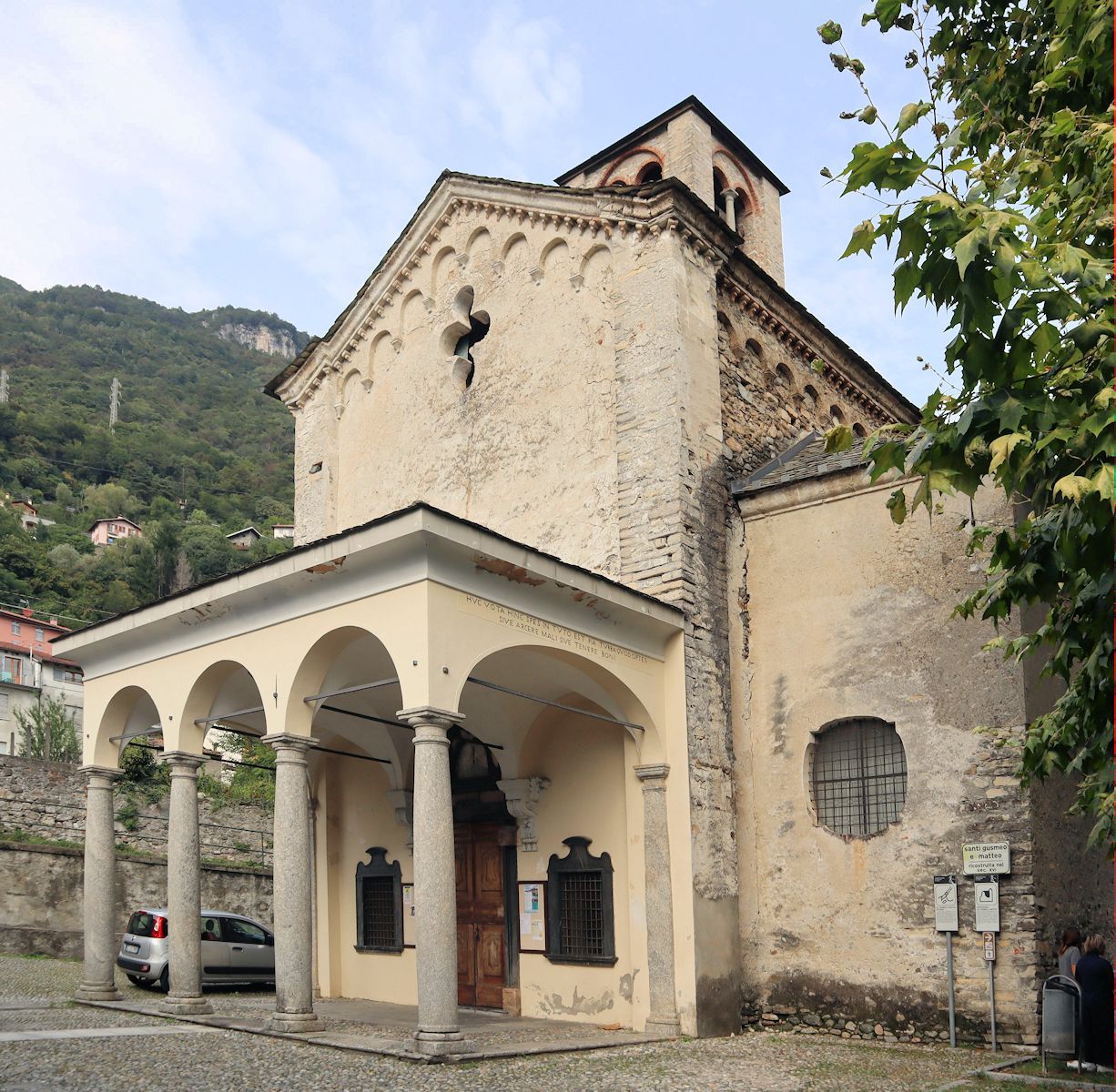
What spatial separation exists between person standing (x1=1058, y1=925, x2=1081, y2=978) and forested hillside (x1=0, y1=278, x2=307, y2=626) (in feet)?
161

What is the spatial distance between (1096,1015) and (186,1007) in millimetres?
8970

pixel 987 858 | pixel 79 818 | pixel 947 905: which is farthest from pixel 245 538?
pixel 987 858

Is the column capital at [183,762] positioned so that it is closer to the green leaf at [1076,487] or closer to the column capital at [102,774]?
the column capital at [102,774]

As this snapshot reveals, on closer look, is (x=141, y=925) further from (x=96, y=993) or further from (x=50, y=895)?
(x=50, y=895)

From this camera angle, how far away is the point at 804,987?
1278 cm

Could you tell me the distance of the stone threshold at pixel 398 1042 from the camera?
988cm

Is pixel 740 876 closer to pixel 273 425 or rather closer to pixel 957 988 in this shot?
pixel 957 988

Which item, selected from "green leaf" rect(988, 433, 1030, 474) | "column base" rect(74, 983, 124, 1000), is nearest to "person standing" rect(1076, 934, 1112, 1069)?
"green leaf" rect(988, 433, 1030, 474)

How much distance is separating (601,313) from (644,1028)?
8.36m

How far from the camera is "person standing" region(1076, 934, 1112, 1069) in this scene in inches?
413

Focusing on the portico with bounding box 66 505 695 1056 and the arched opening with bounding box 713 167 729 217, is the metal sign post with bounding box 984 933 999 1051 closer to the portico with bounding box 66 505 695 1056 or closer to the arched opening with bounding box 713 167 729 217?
the portico with bounding box 66 505 695 1056

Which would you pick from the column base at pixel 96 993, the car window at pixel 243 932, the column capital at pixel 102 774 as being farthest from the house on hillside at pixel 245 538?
the column base at pixel 96 993

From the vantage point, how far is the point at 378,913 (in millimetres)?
16188

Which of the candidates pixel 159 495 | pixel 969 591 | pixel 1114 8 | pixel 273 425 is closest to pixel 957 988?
pixel 969 591
